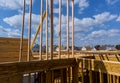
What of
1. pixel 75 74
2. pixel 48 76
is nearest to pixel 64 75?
pixel 75 74

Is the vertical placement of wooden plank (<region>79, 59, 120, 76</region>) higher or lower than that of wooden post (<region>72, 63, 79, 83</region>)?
higher

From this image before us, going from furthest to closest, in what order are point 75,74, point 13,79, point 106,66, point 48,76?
→ point 75,74 < point 48,76 < point 106,66 < point 13,79

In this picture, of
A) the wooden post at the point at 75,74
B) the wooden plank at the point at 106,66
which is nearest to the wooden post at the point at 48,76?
the wooden post at the point at 75,74

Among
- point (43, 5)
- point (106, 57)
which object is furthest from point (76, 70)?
point (106, 57)

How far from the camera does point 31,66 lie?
2818 mm

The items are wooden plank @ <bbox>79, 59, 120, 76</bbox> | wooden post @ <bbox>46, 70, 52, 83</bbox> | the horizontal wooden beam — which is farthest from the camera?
wooden post @ <bbox>46, 70, 52, 83</bbox>

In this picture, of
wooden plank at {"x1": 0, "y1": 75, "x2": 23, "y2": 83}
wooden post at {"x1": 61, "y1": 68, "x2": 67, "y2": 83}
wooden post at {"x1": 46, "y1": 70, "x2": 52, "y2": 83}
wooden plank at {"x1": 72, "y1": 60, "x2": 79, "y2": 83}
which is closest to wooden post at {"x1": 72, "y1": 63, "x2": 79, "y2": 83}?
wooden plank at {"x1": 72, "y1": 60, "x2": 79, "y2": 83}

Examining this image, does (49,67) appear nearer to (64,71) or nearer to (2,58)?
(64,71)

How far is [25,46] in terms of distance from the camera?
6.29 metres

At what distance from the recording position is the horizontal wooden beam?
2.55m

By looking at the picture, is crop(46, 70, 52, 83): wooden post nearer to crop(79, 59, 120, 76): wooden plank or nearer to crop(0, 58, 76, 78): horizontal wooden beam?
crop(0, 58, 76, 78): horizontal wooden beam

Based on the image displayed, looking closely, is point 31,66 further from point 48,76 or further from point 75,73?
point 75,73

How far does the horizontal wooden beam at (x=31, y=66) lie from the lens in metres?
2.55

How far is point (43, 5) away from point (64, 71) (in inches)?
55.2
